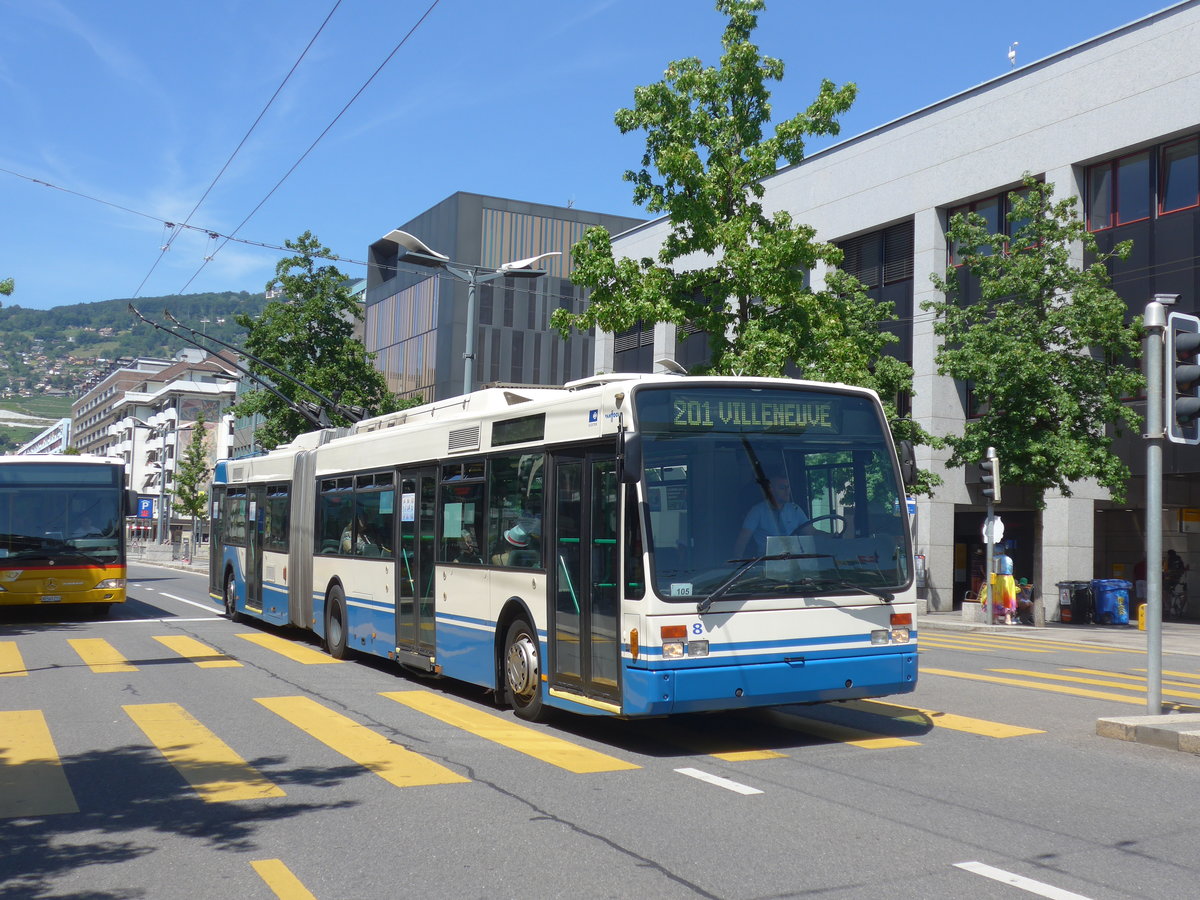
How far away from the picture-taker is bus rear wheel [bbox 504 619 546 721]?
33.7 feet

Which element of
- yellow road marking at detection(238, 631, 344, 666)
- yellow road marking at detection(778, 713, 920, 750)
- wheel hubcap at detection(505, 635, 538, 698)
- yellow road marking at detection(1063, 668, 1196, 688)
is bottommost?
yellow road marking at detection(238, 631, 344, 666)

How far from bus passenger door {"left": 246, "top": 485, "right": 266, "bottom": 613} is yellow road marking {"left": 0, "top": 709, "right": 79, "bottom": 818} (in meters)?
9.06

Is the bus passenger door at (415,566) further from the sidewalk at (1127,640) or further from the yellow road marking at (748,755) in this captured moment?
the sidewalk at (1127,640)

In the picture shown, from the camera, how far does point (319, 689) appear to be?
12.4 metres

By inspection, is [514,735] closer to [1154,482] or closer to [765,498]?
[765,498]

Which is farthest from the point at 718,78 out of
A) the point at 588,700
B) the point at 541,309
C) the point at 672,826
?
the point at 541,309

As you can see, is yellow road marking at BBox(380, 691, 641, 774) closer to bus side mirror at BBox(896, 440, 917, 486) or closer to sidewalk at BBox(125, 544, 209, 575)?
bus side mirror at BBox(896, 440, 917, 486)

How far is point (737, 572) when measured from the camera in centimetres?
887

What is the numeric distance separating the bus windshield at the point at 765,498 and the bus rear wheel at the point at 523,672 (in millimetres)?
2004

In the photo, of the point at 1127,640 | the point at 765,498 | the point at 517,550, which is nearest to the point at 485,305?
the point at 1127,640

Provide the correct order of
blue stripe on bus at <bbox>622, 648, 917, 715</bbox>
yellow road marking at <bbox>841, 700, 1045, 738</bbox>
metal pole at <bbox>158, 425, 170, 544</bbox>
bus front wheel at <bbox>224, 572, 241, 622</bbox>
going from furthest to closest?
1. metal pole at <bbox>158, 425, 170, 544</bbox>
2. bus front wheel at <bbox>224, 572, 241, 622</bbox>
3. yellow road marking at <bbox>841, 700, 1045, 738</bbox>
4. blue stripe on bus at <bbox>622, 648, 917, 715</bbox>

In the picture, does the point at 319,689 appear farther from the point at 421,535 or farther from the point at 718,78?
the point at 718,78

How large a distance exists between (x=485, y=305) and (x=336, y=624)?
47.7 m

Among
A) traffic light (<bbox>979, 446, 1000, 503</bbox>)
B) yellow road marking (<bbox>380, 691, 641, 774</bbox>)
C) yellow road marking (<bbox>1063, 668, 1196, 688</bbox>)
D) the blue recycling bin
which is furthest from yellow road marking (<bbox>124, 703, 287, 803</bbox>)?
the blue recycling bin
